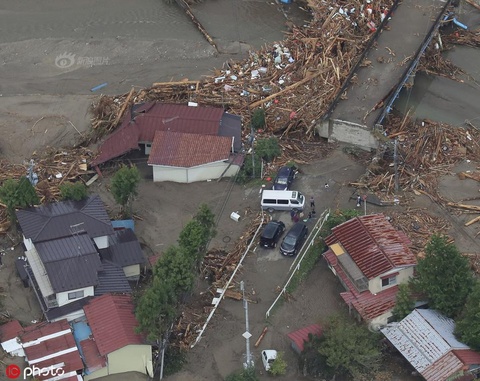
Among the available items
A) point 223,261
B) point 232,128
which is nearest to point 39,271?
point 223,261

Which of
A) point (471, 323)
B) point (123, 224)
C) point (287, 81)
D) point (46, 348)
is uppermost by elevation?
point (471, 323)

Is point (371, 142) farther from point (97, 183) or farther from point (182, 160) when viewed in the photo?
→ point (97, 183)

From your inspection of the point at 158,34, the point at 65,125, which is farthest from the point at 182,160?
the point at 158,34

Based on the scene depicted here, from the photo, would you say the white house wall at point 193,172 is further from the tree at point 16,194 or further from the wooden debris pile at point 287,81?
the tree at point 16,194

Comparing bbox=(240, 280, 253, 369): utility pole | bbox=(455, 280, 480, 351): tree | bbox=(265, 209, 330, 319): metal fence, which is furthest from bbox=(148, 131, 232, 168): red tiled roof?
bbox=(455, 280, 480, 351): tree

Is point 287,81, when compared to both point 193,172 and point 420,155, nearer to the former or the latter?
point 193,172

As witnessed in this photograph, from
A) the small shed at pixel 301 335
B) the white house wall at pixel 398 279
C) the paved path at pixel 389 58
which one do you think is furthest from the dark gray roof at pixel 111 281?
the paved path at pixel 389 58

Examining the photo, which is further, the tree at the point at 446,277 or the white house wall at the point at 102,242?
the white house wall at the point at 102,242
